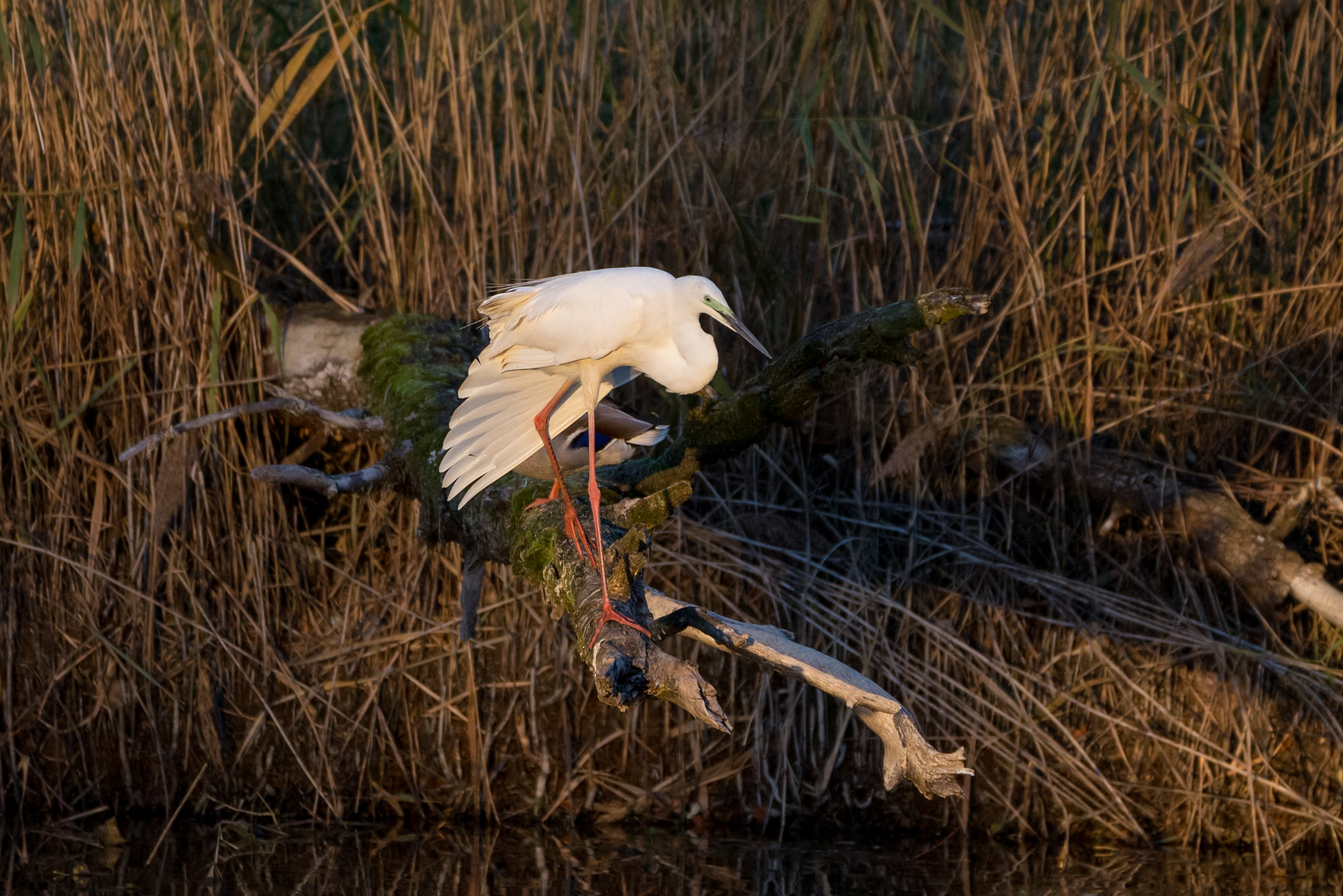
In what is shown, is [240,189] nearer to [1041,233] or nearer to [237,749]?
[237,749]

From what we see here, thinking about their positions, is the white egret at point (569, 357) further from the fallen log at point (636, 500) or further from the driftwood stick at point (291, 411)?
the driftwood stick at point (291, 411)

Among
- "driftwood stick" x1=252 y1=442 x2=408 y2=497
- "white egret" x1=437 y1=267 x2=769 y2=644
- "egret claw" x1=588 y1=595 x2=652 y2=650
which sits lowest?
"driftwood stick" x1=252 y1=442 x2=408 y2=497

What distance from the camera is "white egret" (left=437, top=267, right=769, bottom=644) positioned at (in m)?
1.82

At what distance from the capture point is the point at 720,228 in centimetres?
284

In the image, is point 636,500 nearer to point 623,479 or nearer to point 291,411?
point 623,479

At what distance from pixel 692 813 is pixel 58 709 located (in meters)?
1.61

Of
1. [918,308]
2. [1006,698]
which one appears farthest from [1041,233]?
[918,308]

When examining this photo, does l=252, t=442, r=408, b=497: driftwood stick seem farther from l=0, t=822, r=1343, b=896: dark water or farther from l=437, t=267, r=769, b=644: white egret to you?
l=0, t=822, r=1343, b=896: dark water

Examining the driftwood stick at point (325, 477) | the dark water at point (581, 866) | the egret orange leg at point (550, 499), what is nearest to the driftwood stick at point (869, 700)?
the egret orange leg at point (550, 499)

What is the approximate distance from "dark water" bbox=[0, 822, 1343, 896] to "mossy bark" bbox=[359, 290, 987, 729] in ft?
2.71

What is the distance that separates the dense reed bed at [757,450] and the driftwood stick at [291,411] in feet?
0.98

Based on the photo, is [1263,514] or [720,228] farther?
[1263,514]

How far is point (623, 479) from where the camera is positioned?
81.7 inches

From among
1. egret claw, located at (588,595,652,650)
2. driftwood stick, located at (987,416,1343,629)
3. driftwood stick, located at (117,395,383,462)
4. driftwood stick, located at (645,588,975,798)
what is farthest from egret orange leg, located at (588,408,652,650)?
driftwood stick, located at (987,416,1343,629)
